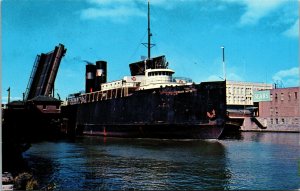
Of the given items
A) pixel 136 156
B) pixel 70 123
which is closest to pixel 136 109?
pixel 136 156

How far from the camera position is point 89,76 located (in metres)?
56.3

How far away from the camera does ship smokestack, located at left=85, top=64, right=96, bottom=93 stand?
5559cm

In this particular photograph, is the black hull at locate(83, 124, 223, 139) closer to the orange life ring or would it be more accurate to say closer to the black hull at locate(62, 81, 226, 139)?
the black hull at locate(62, 81, 226, 139)

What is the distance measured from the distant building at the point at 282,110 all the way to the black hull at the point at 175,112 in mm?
34282

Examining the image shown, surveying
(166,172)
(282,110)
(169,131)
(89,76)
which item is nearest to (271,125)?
(282,110)

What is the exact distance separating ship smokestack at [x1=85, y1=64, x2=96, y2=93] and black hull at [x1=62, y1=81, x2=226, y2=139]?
15636 mm

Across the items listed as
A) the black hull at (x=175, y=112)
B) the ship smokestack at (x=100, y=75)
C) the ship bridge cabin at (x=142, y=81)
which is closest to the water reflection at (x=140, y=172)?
the black hull at (x=175, y=112)

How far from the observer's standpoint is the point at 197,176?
48.8 feet

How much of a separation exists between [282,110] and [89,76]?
34.9m

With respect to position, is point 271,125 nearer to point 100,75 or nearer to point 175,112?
point 100,75

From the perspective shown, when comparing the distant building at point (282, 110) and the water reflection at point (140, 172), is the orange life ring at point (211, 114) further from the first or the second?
the distant building at point (282, 110)

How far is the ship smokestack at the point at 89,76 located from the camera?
2189 inches

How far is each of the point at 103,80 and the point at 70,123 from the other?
8.80 m

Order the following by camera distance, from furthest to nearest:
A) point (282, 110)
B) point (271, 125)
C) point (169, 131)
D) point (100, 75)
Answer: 1. point (271, 125)
2. point (282, 110)
3. point (100, 75)
4. point (169, 131)
